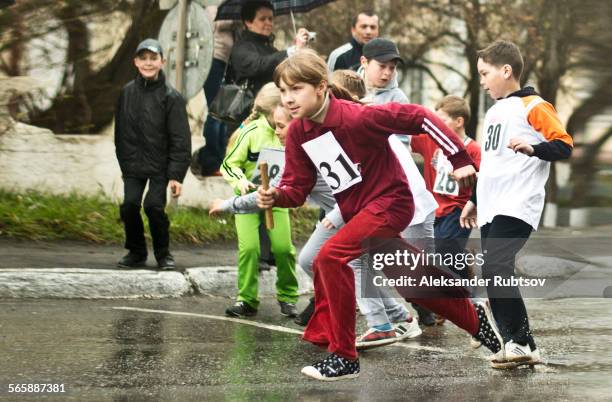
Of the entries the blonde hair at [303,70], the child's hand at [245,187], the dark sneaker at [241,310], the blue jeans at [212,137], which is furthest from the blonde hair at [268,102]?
the blue jeans at [212,137]

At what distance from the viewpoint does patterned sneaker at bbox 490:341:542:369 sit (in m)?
5.41

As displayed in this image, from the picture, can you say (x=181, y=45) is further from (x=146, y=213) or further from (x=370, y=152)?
(x=370, y=152)

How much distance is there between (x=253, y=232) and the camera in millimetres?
7523

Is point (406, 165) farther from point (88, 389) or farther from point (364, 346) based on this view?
point (88, 389)

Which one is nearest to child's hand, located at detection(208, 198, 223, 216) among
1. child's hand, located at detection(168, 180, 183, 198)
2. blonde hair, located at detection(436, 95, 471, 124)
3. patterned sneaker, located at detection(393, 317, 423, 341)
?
patterned sneaker, located at detection(393, 317, 423, 341)

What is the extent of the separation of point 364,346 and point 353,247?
115cm

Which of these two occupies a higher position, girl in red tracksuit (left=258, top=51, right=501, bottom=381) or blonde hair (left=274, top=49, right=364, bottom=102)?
blonde hair (left=274, top=49, right=364, bottom=102)

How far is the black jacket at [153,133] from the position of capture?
28.6 ft

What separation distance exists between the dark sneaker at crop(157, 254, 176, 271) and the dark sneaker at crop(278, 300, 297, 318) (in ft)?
4.61

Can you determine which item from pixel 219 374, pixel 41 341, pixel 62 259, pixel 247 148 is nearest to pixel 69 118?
pixel 62 259

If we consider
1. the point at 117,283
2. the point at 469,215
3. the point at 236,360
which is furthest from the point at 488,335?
the point at 117,283

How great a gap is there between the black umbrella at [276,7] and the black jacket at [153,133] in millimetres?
1965

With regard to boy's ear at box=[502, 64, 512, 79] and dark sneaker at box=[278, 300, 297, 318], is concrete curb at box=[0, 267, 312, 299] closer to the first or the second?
dark sneaker at box=[278, 300, 297, 318]

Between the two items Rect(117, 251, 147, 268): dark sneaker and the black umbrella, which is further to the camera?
the black umbrella
